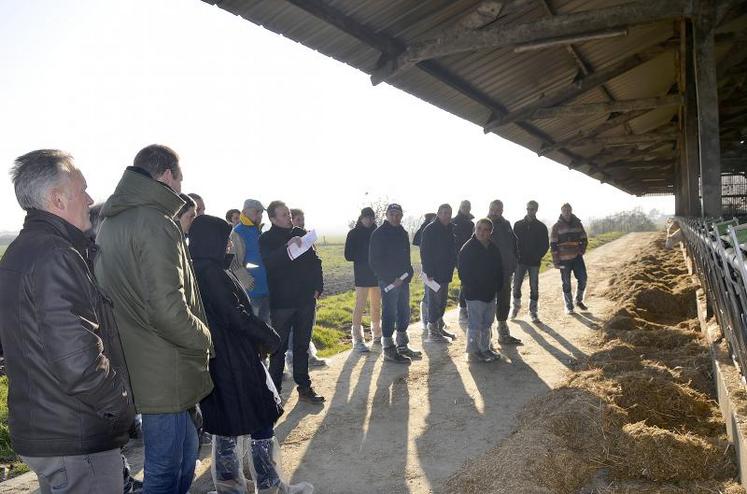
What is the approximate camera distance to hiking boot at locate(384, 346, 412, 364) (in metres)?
6.75

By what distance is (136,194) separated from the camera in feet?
8.52

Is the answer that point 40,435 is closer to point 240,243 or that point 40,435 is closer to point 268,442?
point 268,442

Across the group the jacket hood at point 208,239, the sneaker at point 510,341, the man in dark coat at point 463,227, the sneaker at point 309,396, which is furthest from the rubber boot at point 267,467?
the man in dark coat at point 463,227

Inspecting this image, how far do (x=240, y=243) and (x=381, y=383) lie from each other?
85.4 inches

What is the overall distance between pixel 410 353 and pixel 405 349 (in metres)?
0.09

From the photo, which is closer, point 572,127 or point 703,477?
point 703,477

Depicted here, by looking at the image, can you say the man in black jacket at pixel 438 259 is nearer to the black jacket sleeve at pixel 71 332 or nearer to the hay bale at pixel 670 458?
the hay bale at pixel 670 458

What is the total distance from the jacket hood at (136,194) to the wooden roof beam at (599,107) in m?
6.99

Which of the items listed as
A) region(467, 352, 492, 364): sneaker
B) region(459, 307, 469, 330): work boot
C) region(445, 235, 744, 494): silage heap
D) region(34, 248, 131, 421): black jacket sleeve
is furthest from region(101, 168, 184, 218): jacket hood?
region(459, 307, 469, 330): work boot

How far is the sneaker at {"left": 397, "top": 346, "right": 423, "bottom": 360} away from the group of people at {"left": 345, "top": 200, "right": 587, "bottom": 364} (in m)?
0.01

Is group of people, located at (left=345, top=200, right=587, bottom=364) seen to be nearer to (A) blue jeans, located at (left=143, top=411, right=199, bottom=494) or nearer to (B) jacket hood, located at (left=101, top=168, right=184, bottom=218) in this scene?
(A) blue jeans, located at (left=143, top=411, right=199, bottom=494)

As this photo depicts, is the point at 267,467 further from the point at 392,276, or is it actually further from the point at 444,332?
the point at 444,332

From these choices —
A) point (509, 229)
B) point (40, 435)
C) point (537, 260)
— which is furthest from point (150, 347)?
point (537, 260)

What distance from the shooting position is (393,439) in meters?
4.48
